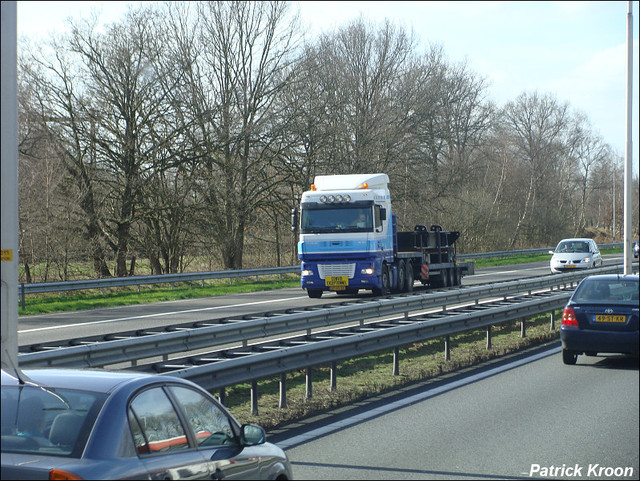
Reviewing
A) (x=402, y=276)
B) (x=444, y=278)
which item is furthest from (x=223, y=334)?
(x=444, y=278)

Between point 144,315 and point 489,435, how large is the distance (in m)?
13.9

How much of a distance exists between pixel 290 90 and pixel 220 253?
7903 mm

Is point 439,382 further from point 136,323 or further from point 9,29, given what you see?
point 136,323

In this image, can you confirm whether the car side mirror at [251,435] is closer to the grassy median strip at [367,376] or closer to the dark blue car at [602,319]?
the grassy median strip at [367,376]

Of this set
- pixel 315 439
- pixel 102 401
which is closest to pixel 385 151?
pixel 315 439

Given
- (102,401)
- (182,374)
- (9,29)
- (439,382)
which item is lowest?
(439,382)

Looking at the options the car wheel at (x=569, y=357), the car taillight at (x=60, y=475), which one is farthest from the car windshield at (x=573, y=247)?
the car taillight at (x=60, y=475)

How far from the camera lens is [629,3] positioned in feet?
78.2

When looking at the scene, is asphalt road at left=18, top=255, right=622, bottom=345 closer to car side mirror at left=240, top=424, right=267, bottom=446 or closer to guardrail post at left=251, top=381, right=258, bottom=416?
guardrail post at left=251, top=381, right=258, bottom=416

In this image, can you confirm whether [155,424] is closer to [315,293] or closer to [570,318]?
[570,318]

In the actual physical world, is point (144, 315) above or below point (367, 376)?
above

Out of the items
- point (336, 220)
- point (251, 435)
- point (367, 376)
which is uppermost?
point (336, 220)

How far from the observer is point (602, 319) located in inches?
492

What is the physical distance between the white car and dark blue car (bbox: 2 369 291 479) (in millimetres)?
34181
